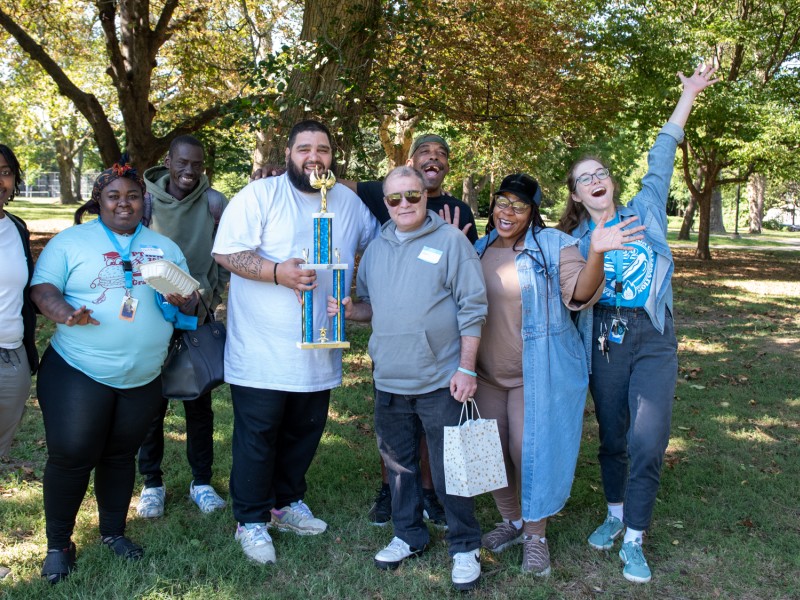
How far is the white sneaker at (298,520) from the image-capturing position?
427 centimetres

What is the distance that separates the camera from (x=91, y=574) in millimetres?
3658

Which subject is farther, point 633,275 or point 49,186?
point 49,186

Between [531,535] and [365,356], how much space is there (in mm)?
5242

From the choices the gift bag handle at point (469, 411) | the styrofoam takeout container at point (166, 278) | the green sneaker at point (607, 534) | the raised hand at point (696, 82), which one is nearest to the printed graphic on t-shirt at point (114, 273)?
the styrofoam takeout container at point (166, 278)

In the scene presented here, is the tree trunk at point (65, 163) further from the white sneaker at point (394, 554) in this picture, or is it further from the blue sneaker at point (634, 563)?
the blue sneaker at point (634, 563)

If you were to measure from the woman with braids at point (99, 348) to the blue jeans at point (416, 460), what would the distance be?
1.26 meters

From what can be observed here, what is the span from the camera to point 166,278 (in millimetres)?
3373

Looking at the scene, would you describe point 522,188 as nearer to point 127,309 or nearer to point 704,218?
point 127,309

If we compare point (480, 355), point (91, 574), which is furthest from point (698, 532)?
point (91, 574)

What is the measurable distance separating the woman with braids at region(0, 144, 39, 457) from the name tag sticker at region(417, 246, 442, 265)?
6.34 ft

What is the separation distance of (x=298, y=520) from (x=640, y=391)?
7.05 ft

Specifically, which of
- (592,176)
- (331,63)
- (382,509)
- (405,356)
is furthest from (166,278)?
(331,63)

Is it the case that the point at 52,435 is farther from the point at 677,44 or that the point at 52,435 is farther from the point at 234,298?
the point at 677,44

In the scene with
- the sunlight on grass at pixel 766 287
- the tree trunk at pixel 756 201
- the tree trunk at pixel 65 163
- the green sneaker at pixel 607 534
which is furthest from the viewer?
the tree trunk at pixel 65 163
